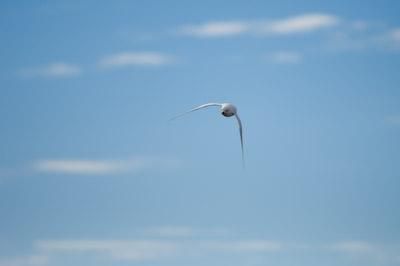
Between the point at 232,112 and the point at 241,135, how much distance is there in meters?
12.3

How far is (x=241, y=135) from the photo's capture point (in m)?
142

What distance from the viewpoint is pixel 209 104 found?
135375mm

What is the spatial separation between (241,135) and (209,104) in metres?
10.4

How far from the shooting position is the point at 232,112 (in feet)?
428

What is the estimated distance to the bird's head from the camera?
130 m

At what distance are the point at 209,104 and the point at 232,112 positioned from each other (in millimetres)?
6483

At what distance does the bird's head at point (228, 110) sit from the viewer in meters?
130

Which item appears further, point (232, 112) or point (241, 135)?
point (241, 135)

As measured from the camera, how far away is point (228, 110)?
130125 millimetres
